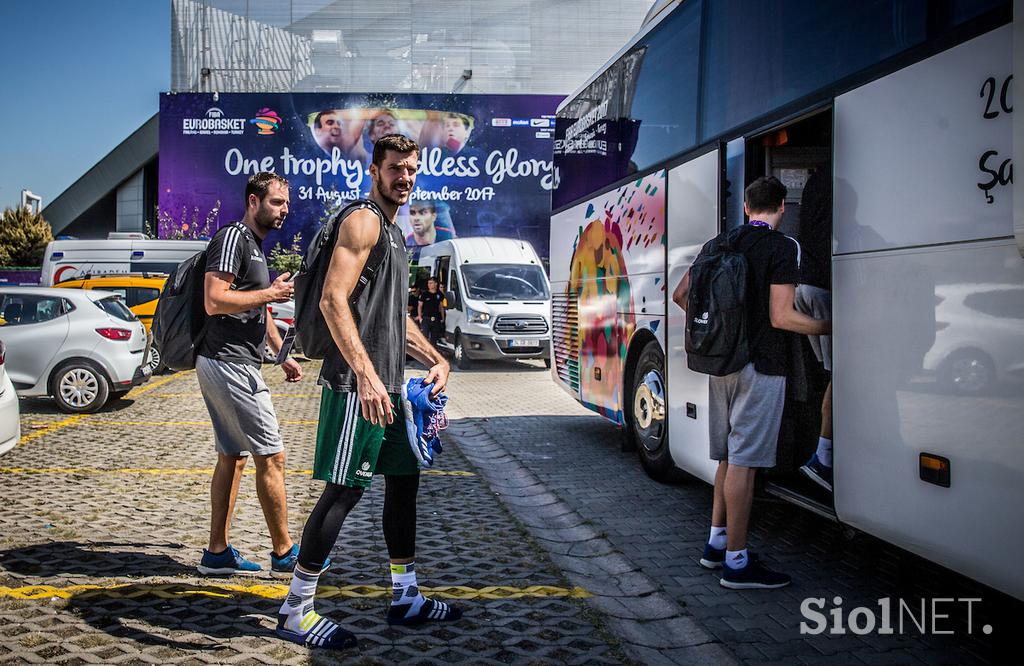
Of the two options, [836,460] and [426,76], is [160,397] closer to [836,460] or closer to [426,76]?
[836,460]

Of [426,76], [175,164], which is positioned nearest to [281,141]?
[175,164]

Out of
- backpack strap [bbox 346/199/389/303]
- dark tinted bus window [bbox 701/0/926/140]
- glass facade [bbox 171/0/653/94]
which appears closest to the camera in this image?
backpack strap [bbox 346/199/389/303]

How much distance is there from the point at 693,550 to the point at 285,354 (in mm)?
2591

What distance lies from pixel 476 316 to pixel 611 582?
46.8ft

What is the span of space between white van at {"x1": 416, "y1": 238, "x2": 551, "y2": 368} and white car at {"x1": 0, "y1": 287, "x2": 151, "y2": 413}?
8.22 m

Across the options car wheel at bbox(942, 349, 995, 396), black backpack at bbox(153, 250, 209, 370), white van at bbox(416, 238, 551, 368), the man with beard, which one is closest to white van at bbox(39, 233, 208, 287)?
white van at bbox(416, 238, 551, 368)

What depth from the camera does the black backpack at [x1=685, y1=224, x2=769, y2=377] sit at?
4.66m

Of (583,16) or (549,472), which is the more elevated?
(583,16)

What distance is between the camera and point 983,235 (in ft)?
11.4

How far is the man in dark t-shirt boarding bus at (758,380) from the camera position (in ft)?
15.0

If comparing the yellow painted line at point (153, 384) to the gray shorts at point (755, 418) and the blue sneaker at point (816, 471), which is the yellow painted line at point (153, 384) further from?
the gray shorts at point (755, 418)

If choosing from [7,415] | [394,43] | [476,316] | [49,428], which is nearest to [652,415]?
[7,415]

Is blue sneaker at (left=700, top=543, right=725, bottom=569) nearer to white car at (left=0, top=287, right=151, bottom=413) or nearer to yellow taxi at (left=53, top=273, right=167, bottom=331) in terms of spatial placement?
white car at (left=0, top=287, right=151, bottom=413)

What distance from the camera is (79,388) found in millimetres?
11617
